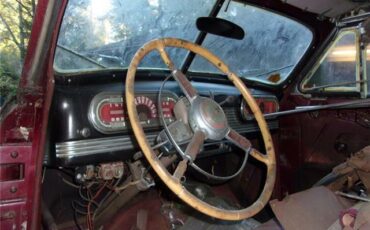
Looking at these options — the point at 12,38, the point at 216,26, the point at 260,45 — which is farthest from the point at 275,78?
the point at 12,38

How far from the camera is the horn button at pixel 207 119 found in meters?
1.31

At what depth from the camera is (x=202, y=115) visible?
1.32 metres

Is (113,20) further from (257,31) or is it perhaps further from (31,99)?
(257,31)

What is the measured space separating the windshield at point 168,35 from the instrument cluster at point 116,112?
0.90 ft

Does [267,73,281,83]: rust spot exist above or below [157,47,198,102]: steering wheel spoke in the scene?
below

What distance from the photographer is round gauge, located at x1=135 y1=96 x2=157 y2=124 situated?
173 centimetres

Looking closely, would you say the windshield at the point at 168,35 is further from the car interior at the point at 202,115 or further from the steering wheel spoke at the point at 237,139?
the steering wheel spoke at the point at 237,139

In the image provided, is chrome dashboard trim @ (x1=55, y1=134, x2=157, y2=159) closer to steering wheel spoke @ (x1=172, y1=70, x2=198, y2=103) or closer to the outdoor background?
the outdoor background

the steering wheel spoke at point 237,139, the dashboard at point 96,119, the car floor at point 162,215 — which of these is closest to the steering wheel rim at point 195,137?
the steering wheel spoke at point 237,139

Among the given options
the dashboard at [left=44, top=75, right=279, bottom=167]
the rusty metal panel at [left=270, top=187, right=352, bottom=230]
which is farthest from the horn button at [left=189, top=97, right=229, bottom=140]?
the rusty metal panel at [left=270, top=187, right=352, bottom=230]

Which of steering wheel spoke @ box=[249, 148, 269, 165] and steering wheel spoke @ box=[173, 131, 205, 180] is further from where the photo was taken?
steering wheel spoke @ box=[249, 148, 269, 165]

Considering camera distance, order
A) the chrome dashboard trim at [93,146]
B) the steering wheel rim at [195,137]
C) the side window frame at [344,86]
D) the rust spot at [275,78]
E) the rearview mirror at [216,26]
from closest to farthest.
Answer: the steering wheel rim at [195,137] < the chrome dashboard trim at [93,146] < the rearview mirror at [216,26] < the side window frame at [344,86] < the rust spot at [275,78]

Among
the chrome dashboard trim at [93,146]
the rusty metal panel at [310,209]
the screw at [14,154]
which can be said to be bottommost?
the rusty metal panel at [310,209]

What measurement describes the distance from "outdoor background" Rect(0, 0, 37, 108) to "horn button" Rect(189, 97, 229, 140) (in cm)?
69
